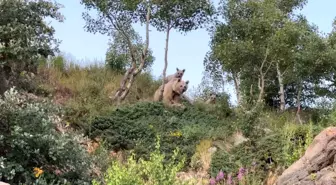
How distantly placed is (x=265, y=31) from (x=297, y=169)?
33.0ft

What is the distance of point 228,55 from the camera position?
15109mm

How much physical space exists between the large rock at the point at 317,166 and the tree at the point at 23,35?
12.9 ft

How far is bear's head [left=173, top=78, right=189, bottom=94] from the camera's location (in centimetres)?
1429

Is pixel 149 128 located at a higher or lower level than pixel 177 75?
lower

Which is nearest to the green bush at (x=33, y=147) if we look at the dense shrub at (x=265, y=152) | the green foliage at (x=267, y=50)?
the dense shrub at (x=265, y=152)

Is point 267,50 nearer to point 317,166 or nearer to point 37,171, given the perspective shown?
point 317,166

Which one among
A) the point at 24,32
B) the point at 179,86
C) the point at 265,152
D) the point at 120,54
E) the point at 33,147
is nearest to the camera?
the point at 33,147

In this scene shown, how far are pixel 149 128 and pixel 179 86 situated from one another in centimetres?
342

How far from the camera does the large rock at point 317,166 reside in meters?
5.61

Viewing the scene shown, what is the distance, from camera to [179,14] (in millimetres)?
15352

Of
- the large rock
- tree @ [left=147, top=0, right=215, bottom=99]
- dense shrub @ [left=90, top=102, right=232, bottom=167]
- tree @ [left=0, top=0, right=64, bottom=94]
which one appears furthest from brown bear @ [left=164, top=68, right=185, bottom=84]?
the large rock

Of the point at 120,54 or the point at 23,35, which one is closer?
the point at 23,35

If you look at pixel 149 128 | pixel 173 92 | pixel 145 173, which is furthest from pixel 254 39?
pixel 145 173

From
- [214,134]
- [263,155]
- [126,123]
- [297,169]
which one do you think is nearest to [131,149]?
[126,123]
